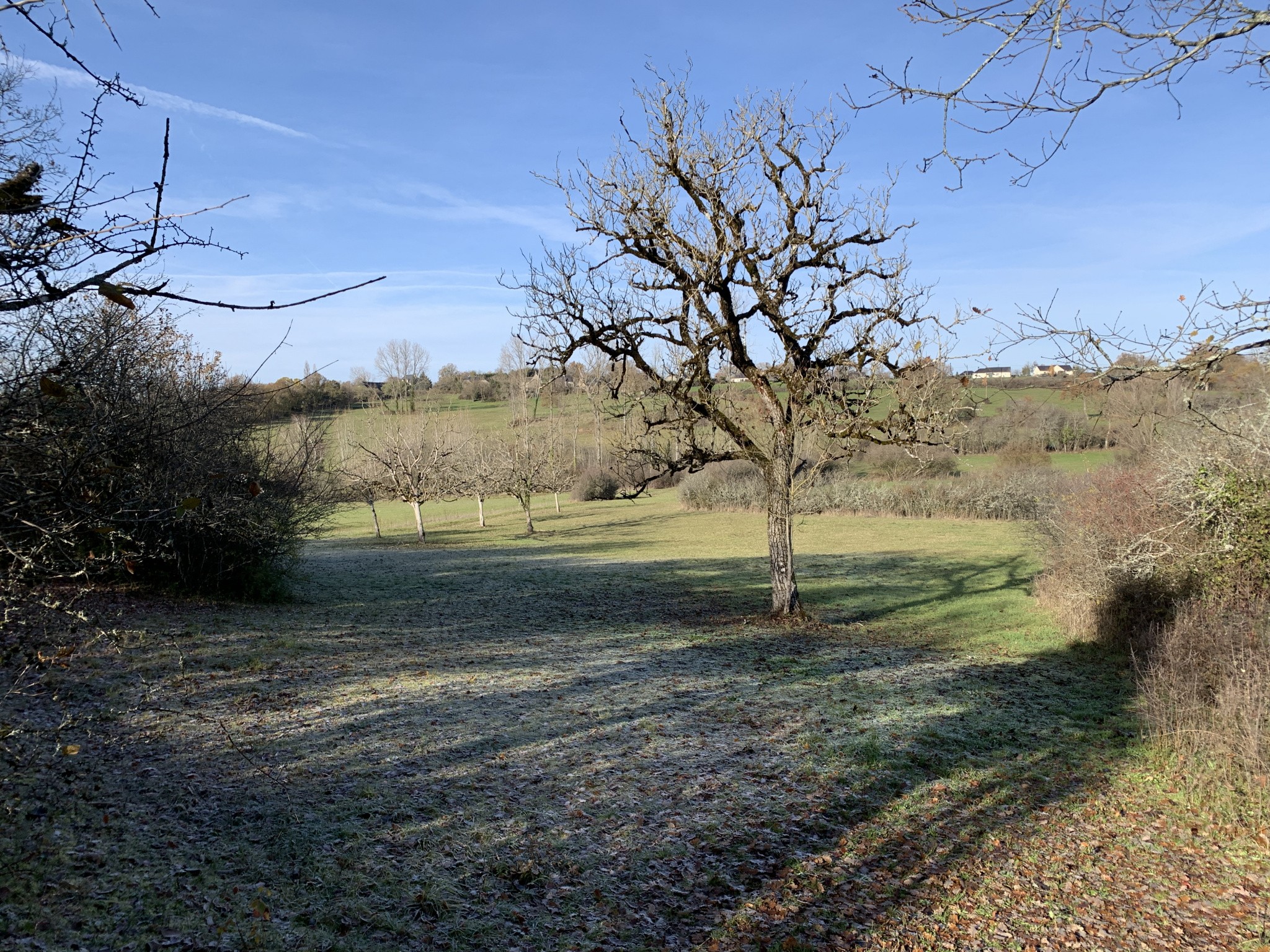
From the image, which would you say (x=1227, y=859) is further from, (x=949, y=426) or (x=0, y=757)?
(x=0, y=757)

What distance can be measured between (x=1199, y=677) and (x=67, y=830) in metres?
9.04

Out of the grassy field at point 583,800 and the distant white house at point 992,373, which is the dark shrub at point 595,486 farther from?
the distant white house at point 992,373

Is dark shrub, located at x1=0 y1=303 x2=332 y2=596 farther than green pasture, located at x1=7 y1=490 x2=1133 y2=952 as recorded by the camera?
Yes

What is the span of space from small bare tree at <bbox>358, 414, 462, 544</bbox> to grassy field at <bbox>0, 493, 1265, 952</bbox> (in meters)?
17.6

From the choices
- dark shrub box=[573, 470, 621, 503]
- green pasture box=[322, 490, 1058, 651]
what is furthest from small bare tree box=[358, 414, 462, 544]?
dark shrub box=[573, 470, 621, 503]

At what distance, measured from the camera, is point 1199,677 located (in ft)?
23.7

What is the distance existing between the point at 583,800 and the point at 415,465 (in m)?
24.7

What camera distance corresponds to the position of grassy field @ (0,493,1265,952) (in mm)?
4270

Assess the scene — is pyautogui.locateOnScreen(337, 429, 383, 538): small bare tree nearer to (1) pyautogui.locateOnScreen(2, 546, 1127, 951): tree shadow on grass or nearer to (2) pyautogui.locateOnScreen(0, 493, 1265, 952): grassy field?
(1) pyautogui.locateOnScreen(2, 546, 1127, 951): tree shadow on grass

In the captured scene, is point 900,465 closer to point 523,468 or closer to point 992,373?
point 523,468

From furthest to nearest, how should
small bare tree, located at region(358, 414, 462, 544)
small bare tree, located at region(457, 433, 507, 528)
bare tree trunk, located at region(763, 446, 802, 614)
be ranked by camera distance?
small bare tree, located at region(457, 433, 507, 528), small bare tree, located at region(358, 414, 462, 544), bare tree trunk, located at region(763, 446, 802, 614)

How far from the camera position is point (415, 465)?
1147 inches

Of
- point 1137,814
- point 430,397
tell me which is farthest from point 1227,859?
point 430,397

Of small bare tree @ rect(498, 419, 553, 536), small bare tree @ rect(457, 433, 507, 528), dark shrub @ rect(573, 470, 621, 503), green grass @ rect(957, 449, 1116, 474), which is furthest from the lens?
dark shrub @ rect(573, 470, 621, 503)
